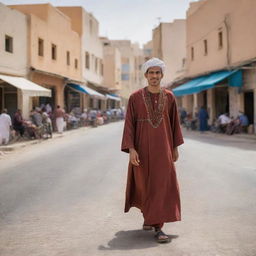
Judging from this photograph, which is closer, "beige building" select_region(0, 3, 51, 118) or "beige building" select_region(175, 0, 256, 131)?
"beige building" select_region(0, 3, 51, 118)

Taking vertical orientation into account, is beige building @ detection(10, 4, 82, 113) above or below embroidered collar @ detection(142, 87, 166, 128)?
above

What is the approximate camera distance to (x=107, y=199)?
236 inches

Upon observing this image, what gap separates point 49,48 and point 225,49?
10150 mm

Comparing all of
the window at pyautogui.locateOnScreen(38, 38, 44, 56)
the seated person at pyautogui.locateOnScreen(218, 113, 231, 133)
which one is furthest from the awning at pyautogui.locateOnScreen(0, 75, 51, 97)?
the seated person at pyautogui.locateOnScreen(218, 113, 231, 133)

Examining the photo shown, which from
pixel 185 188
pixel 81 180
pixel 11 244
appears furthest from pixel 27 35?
pixel 11 244

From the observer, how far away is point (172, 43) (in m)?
46.8

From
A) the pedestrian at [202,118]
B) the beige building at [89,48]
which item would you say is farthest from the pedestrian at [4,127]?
the beige building at [89,48]

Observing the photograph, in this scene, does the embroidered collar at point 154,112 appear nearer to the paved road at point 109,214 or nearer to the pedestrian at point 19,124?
the paved road at point 109,214

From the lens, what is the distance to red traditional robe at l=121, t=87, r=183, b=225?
419 centimetres

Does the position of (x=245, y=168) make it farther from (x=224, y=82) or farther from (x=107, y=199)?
(x=224, y=82)

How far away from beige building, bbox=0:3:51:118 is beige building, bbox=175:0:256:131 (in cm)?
933

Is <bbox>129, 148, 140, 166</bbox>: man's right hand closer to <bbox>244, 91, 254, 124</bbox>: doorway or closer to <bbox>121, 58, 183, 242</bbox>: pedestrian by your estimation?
<bbox>121, 58, 183, 242</bbox>: pedestrian

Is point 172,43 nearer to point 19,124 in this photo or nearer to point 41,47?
point 41,47

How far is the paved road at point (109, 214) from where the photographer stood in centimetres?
387
